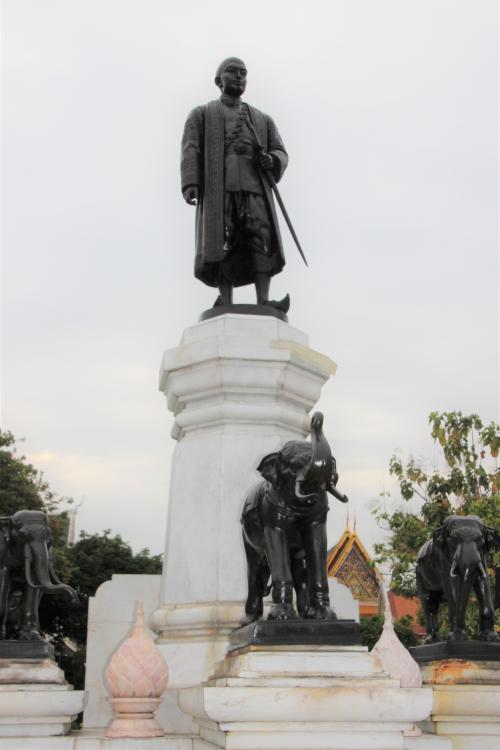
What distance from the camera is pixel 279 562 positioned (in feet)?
17.7

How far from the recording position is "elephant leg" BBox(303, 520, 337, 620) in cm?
536

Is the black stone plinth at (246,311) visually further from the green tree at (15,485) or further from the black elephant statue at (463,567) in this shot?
the green tree at (15,485)

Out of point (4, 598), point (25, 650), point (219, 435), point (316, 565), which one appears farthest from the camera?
point (219, 435)

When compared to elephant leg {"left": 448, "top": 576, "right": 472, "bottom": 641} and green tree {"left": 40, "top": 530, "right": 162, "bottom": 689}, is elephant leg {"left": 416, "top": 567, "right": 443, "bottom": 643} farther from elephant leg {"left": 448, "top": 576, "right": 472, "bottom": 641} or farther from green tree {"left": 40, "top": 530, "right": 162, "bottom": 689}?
green tree {"left": 40, "top": 530, "right": 162, "bottom": 689}

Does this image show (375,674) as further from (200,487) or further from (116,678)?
(200,487)

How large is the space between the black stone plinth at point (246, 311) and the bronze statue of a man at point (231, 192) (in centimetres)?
14

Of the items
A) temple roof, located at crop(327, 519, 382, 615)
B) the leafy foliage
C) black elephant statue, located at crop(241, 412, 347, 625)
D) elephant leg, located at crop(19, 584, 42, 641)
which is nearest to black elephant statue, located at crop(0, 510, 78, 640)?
elephant leg, located at crop(19, 584, 42, 641)

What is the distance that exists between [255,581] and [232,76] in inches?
206

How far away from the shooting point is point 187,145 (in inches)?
341

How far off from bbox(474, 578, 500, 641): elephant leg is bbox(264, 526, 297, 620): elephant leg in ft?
5.68

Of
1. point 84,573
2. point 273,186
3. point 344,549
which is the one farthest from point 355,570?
point 273,186

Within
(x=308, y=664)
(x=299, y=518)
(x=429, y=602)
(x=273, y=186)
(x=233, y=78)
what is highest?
(x=233, y=78)

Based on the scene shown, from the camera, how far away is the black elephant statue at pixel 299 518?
17.3 ft

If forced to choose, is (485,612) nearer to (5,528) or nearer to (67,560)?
Result: (5,528)
